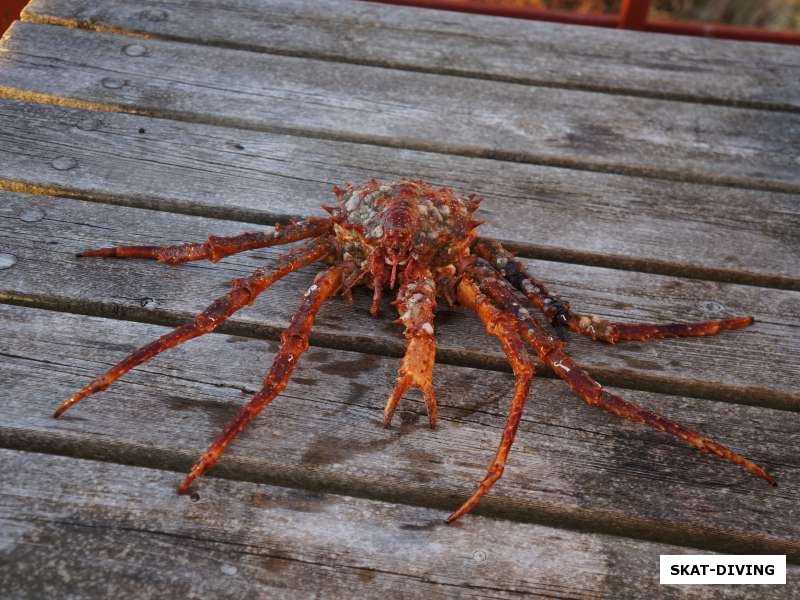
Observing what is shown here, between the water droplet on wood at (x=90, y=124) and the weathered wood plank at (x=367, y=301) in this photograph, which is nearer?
the weathered wood plank at (x=367, y=301)

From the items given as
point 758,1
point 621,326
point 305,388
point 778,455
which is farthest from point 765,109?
point 758,1

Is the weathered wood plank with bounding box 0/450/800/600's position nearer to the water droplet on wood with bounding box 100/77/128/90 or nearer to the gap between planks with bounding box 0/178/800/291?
the gap between planks with bounding box 0/178/800/291

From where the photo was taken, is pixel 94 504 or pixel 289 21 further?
pixel 289 21

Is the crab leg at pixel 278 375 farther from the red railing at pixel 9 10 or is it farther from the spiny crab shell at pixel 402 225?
the red railing at pixel 9 10

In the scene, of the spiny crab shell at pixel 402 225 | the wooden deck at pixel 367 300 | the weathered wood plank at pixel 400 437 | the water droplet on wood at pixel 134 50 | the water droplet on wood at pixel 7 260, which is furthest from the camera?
the water droplet on wood at pixel 134 50

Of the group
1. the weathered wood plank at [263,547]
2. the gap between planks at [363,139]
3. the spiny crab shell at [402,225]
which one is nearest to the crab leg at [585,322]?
the spiny crab shell at [402,225]

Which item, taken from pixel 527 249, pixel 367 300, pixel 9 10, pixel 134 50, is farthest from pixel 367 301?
pixel 9 10

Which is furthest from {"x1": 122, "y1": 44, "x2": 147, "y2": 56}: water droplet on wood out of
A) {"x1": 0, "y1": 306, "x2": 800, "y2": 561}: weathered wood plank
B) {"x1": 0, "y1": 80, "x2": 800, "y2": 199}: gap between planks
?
{"x1": 0, "y1": 306, "x2": 800, "y2": 561}: weathered wood plank

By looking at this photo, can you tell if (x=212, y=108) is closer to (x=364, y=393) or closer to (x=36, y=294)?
(x=36, y=294)
